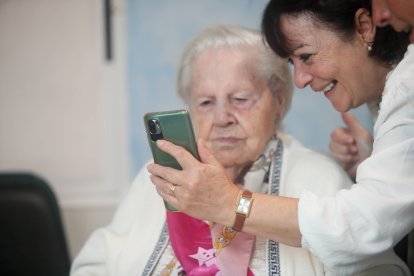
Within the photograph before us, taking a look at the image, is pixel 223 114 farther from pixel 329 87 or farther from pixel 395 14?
pixel 395 14

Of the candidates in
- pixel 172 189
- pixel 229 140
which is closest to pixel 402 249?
pixel 229 140

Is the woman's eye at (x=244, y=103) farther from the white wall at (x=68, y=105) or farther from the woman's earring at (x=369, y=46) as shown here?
the white wall at (x=68, y=105)

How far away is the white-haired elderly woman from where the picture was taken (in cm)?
120

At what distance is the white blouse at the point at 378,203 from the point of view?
807 millimetres

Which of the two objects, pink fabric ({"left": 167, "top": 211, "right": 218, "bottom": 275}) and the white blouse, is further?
pink fabric ({"left": 167, "top": 211, "right": 218, "bottom": 275})

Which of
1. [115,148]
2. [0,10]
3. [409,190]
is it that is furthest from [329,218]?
[0,10]

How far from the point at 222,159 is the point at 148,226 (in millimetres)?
292

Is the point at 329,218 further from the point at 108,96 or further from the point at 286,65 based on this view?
the point at 108,96

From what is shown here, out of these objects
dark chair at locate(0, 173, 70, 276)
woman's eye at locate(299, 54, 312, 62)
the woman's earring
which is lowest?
dark chair at locate(0, 173, 70, 276)

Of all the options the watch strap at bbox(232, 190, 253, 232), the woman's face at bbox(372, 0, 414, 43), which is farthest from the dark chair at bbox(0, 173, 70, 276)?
the woman's face at bbox(372, 0, 414, 43)

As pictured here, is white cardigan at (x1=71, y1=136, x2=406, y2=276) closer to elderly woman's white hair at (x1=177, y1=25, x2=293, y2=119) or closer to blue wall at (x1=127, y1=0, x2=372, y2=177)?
elderly woman's white hair at (x1=177, y1=25, x2=293, y2=119)

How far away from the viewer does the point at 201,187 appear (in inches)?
36.1

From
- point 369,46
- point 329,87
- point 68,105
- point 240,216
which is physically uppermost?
point 369,46

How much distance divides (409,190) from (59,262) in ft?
4.87
